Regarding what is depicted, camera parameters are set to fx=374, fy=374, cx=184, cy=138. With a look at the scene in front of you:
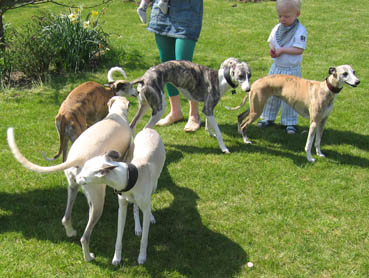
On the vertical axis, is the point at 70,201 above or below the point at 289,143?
above

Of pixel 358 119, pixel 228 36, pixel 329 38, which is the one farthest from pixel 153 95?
pixel 329 38

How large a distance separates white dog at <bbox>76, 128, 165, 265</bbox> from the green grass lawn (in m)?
0.41

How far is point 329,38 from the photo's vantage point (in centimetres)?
1220

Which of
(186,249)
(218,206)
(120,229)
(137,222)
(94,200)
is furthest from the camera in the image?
(218,206)

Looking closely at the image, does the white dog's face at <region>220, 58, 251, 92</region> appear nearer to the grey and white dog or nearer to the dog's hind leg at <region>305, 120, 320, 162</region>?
the grey and white dog

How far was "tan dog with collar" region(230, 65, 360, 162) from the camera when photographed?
5.18m

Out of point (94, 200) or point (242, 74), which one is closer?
point (94, 200)

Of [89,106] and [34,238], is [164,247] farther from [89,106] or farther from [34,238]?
[89,106]

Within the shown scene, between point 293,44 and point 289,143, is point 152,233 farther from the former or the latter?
point 293,44

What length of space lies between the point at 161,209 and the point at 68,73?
543 centimetres

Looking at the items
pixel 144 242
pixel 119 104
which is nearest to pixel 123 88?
pixel 119 104

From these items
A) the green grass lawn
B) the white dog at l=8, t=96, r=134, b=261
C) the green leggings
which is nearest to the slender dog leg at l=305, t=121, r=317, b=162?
the green grass lawn

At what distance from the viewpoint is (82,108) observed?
4.41 meters

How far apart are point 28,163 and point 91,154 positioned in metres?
0.53
